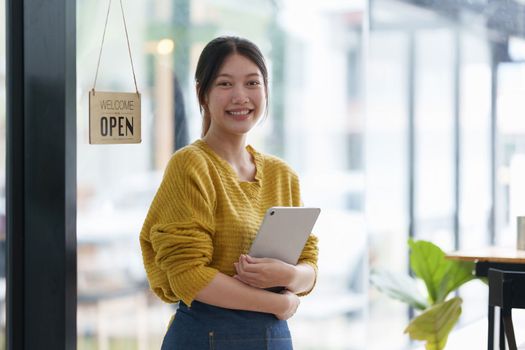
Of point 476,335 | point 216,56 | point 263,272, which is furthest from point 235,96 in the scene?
point 476,335

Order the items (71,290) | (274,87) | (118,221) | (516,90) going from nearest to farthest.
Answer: (71,290), (118,221), (274,87), (516,90)

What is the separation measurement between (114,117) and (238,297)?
733 mm

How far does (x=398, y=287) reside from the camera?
3.99 m

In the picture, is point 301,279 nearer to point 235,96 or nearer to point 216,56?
point 235,96

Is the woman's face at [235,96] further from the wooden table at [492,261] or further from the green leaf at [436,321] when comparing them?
the green leaf at [436,321]

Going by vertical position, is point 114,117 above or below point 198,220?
above

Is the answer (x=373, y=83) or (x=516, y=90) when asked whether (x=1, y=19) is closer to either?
(x=373, y=83)

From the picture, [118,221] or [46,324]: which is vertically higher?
[118,221]

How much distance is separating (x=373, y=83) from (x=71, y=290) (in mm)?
2356

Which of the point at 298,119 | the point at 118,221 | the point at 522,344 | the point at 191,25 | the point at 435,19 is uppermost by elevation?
the point at 435,19

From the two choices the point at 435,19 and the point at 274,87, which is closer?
the point at 274,87

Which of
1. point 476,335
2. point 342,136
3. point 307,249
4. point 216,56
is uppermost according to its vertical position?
point 216,56

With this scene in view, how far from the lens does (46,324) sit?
254 cm

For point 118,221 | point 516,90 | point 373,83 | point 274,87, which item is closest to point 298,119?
point 274,87
